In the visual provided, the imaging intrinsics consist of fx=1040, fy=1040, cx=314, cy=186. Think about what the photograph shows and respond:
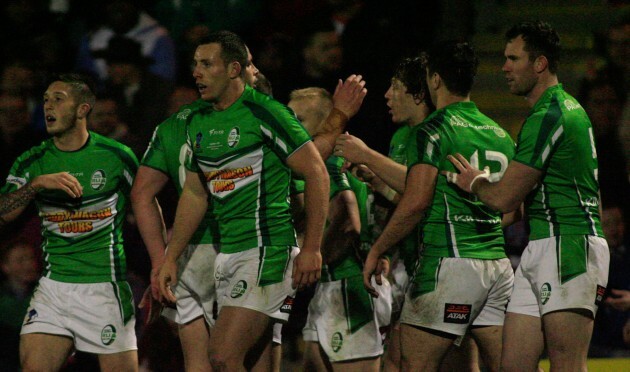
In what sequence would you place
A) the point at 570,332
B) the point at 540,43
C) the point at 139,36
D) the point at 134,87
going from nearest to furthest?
the point at 570,332, the point at 540,43, the point at 134,87, the point at 139,36

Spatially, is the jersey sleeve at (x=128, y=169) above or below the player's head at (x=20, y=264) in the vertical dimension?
above

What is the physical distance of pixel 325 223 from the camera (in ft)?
18.0

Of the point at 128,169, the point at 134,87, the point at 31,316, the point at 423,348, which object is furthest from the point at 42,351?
the point at 134,87

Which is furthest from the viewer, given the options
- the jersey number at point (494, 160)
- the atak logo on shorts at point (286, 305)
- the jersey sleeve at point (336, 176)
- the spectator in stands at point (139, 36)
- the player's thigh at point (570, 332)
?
the spectator in stands at point (139, 36)

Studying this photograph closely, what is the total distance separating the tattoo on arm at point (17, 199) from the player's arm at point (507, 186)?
2329 millimetres

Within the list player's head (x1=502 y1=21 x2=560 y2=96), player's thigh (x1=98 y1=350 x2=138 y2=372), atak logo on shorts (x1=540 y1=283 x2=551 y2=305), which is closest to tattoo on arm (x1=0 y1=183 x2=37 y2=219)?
player's thigh (x1=98 y1=350 x2=138 y2=372)

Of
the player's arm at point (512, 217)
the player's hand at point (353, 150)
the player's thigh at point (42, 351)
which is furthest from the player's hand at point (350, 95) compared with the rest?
the player's thigh at point (42, 351)

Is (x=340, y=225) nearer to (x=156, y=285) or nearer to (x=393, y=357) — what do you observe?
(x=393, y=357)

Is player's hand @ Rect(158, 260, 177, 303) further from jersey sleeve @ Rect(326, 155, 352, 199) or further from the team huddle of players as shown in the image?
jersey sleeve @ Rect(326, 155, 352, 199)

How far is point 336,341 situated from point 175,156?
1397 millimetres

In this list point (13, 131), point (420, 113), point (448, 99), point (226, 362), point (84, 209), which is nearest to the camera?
point (226, 362)

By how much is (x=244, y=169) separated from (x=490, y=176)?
122cm

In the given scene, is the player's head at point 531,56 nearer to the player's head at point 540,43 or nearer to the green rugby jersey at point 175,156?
the player's head at point 540,43

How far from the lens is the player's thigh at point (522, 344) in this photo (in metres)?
4.89
